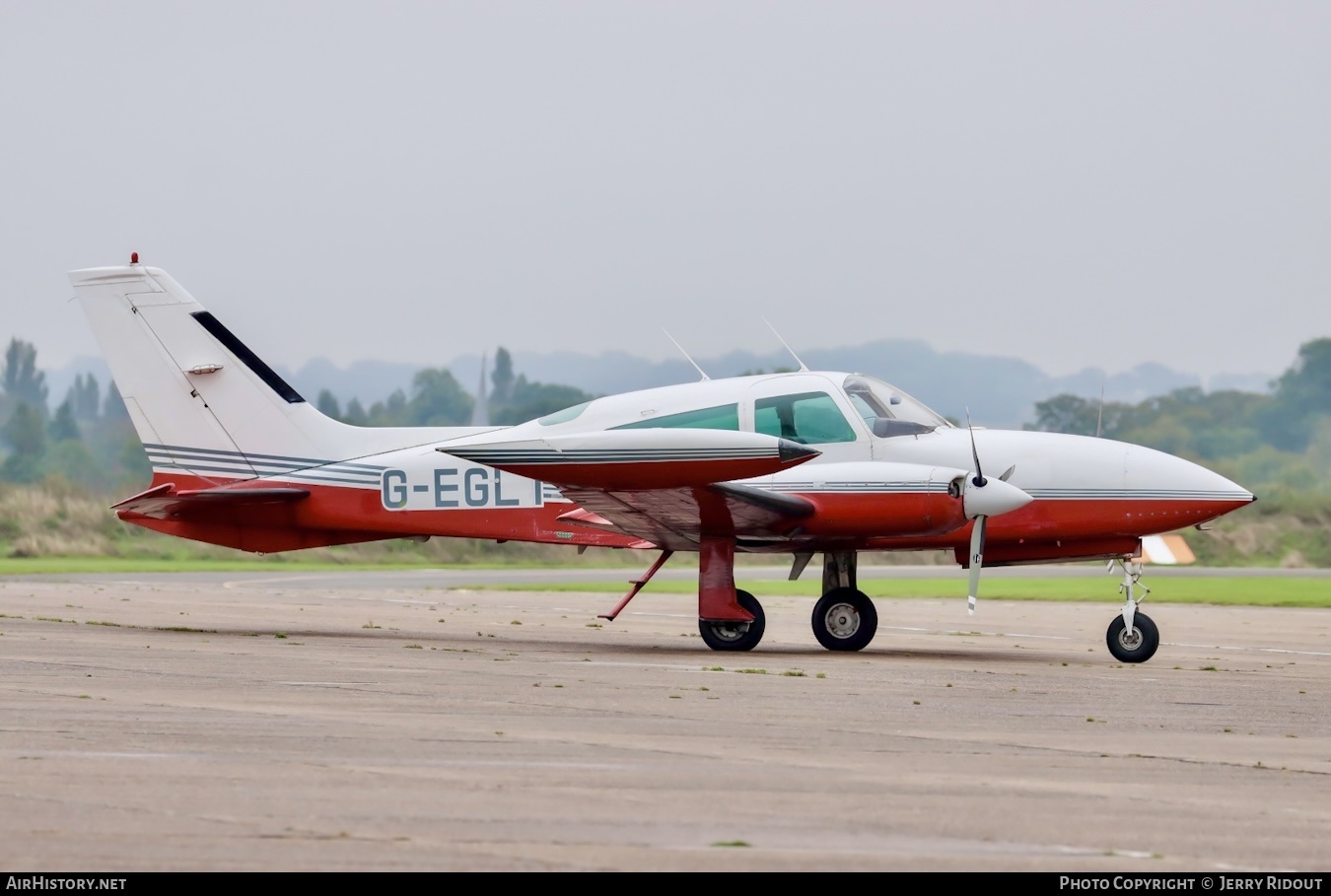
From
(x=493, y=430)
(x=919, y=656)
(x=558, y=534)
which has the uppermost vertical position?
(x=493, y=430)

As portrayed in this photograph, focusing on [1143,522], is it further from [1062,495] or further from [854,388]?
[854,388]

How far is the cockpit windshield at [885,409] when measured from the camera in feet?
54.8

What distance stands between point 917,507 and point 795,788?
28.4 feet

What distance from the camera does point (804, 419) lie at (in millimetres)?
16484

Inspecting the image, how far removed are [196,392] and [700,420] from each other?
6.52 meters

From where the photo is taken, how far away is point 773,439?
48.4 feet

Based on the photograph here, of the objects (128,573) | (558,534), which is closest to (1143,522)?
(558,534)

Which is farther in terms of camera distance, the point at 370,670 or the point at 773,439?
the point at 773,439

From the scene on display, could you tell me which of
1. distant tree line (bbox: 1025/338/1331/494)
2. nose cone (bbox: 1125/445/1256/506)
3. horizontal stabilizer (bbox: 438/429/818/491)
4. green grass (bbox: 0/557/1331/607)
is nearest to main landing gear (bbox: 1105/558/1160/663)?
nose cone (bbox: 1125/445/1256/506)

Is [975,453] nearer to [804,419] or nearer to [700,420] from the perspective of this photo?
[804,419]

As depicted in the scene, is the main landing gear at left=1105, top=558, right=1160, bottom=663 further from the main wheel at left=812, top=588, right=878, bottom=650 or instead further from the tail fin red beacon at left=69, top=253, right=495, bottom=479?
the tail fin red beacon at left=69, top=253, right=495, bottom=479

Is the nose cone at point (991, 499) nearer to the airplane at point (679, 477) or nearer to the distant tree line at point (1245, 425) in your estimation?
the airplane at point (679, 477)

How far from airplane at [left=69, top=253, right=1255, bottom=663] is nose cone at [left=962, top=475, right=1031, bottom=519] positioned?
0.02m

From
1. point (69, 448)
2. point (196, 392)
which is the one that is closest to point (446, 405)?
point (69, 448)
